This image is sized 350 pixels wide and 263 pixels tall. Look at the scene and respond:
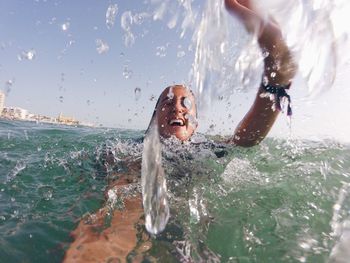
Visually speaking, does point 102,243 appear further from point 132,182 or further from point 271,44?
point 271,44

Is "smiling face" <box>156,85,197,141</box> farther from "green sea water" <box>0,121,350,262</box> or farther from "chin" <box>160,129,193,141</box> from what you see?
"green sea water" <box>0,121,350,262</box>

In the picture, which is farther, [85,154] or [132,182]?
[85,154]

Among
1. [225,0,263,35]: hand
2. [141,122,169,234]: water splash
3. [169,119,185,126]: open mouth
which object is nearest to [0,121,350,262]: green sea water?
[141,122,169,234]: water splash

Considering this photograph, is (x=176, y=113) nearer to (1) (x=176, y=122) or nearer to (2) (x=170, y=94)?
(1) (x=176, y=122)

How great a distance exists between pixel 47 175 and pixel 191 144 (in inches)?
89.5

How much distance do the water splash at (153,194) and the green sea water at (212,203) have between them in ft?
0.37

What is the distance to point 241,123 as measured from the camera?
3.76 m

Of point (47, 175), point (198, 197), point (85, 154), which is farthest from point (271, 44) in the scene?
point (85, 154)

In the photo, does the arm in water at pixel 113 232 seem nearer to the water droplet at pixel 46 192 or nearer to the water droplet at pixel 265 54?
the water droplet at pixel 46 192

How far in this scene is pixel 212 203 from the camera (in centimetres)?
344

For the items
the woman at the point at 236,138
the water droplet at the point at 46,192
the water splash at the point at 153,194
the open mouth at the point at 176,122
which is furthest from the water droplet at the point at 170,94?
the water droplet at the point at 46,192

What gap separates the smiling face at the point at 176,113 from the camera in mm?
4703

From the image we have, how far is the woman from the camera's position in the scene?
8.14ft

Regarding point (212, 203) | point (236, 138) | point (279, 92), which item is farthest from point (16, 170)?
point (279, 92)
